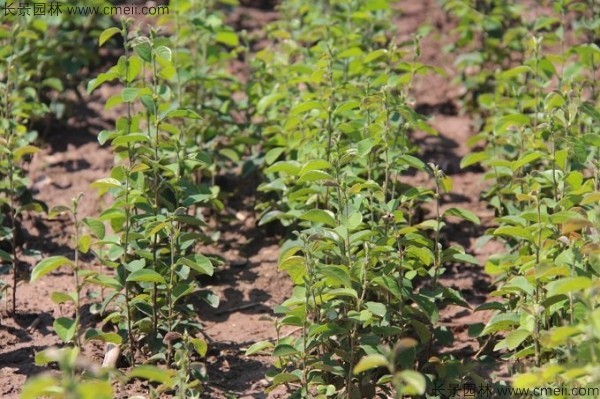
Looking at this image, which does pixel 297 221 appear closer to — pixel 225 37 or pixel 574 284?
pixel 225 37

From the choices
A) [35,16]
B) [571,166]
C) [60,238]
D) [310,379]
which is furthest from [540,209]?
[35,16]

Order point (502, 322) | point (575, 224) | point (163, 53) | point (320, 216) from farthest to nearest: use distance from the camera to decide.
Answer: point (163, 53) → point (320, 216) → point (502, 322) → point (575, 224)

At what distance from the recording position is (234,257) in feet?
17.2

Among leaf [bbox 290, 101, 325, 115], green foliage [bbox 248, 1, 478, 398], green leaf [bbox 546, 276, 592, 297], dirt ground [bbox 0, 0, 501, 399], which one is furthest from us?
leaf [bbox 290, 101, 325, 115]

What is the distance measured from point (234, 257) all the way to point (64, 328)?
5.21ft

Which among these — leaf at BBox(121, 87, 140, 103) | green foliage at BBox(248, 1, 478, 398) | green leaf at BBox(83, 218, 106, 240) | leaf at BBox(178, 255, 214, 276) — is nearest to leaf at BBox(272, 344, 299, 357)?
green foliage at BBox(248, 1, 478, 398)

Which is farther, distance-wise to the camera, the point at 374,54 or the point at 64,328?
the point at 374,54

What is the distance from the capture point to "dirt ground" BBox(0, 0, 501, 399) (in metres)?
4.33

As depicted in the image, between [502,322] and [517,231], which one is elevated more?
[517,231]

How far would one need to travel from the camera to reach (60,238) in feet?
17.7

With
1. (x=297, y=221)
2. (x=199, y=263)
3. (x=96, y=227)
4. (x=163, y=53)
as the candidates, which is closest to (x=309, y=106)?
(x=297, y=221)

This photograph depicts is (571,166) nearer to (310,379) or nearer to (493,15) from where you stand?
(310,379)

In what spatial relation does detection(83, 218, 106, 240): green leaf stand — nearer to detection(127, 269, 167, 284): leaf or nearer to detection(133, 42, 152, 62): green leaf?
detection(127, 269, 167, 284): leaf

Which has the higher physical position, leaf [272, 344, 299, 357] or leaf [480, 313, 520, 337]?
leaf [480, 313, 520, 337]
